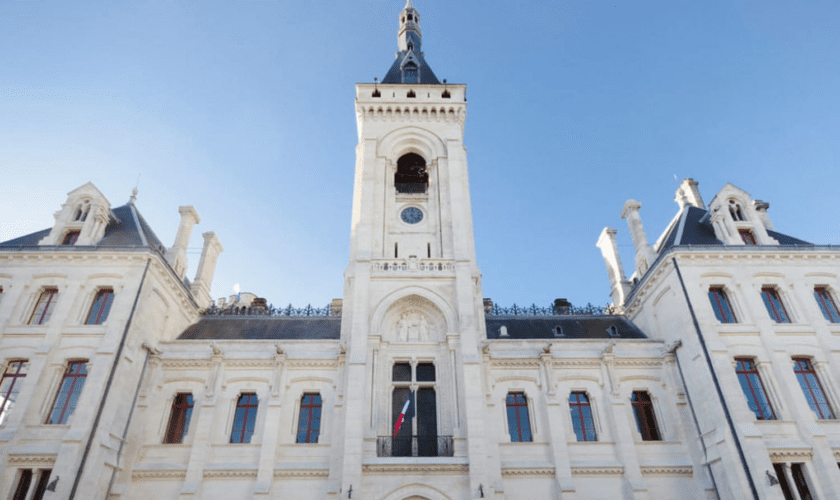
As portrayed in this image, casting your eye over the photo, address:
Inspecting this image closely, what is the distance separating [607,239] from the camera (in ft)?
104

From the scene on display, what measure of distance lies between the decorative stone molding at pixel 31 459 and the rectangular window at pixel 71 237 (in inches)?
380

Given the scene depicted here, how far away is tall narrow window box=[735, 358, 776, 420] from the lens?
19.7 meters

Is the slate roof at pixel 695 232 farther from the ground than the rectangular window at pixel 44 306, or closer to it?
farther from the ground

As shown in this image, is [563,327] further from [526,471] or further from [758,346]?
[526,471]

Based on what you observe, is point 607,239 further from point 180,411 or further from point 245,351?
point 180,411

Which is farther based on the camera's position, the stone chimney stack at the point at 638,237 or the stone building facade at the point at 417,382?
the stone chimney stack at the point at 638,237

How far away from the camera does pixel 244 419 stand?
2114 cm

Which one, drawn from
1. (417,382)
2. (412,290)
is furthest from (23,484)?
(412,290)

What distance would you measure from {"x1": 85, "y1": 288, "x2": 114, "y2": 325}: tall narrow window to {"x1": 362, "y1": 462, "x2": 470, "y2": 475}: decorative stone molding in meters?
12.9

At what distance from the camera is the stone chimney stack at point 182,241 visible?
26.2 m

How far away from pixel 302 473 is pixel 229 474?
2.89m

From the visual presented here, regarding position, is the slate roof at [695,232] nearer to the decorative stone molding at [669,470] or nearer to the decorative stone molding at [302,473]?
the decorative stone molding at [669,470]

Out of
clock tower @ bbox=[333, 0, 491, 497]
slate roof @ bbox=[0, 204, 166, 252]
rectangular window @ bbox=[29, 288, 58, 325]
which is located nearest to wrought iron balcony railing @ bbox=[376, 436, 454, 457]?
clock tower @ bbox=[333, 0, 491, 497]

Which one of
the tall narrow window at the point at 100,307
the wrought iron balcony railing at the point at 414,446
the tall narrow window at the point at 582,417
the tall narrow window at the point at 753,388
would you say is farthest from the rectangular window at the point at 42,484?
the tall narrow window at the point at 753,388
